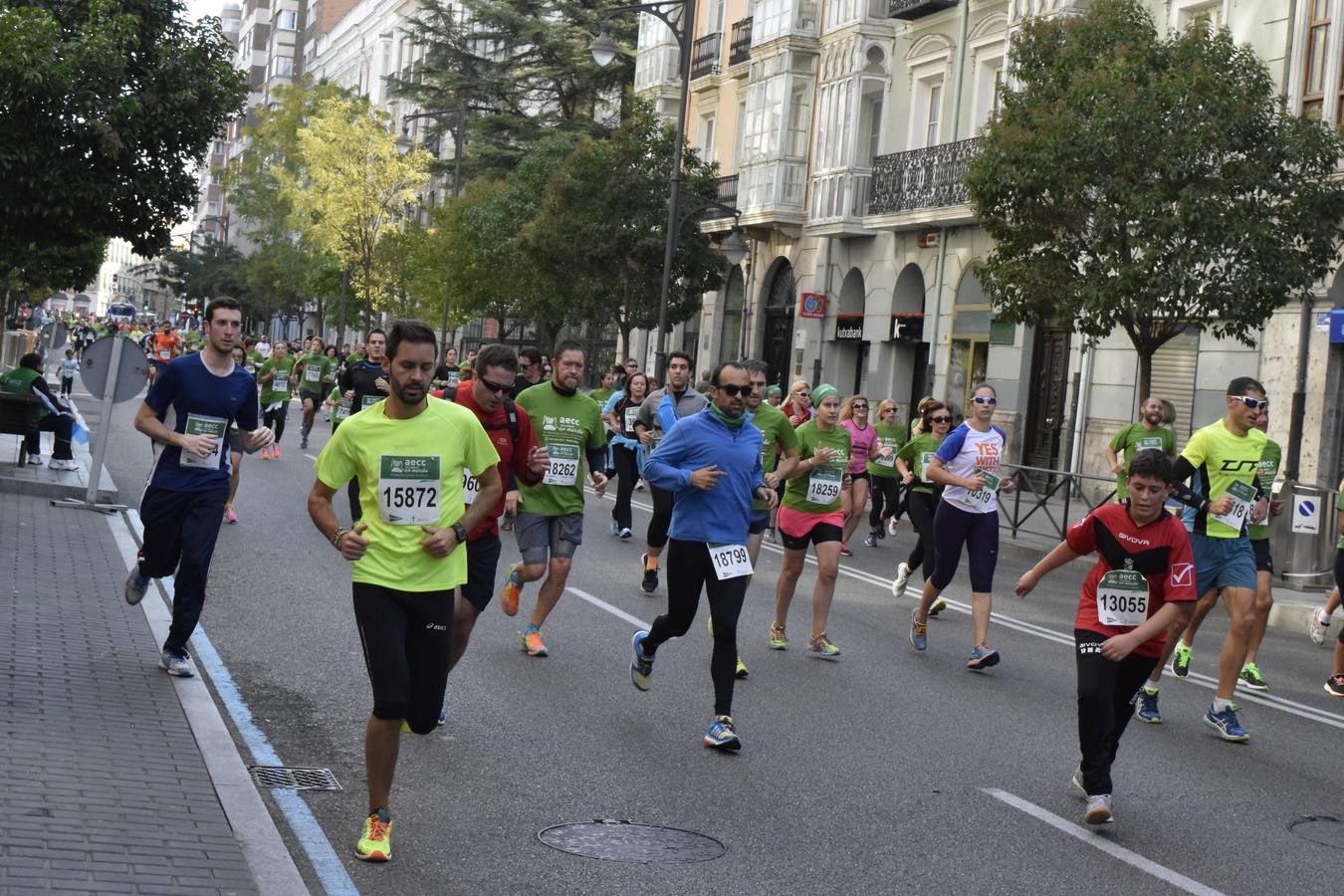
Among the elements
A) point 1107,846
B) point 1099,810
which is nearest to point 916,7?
point 1099,810

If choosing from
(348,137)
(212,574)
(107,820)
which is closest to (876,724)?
(107,820)

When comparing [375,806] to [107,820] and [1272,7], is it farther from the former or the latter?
[1272,7]

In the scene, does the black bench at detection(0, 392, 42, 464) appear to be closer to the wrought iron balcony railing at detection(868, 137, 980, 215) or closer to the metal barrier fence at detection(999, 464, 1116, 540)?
the metal barrier fence at detection(999, 464, 1116, 540)

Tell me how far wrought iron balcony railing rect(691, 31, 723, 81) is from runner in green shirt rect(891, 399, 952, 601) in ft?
93.6

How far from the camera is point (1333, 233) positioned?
68.3ft

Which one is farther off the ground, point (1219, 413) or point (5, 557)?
point (1219, 413)

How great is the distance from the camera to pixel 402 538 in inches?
236

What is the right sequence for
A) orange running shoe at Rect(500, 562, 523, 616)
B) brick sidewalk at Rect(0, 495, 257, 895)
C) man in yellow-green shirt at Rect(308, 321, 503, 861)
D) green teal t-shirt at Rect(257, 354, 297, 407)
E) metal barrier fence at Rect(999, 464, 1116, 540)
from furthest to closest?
green teal t-shirt at Rect(257, 354, 297, 407) < metal barrier fence at Rect(999, 464, 1116, 540) < orange running shoe at Rect(500, 562, 523, 616) < man in yellow-green shirt at Rect(308, 321, 503, 861) < brick sidewalk at Rect(0, 495, 257, 895)

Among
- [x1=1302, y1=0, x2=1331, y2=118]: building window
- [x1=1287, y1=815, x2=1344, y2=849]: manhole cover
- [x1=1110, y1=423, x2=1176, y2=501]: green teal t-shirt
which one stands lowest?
[x1=1287, y1=815, x2=1344, y2=849]: manhole cover

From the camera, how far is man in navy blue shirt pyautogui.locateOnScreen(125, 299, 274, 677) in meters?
8.59

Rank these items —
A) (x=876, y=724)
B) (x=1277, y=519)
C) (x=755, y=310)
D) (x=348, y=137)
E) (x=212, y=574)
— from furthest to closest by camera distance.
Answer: (x=348, y=137)
(x=755, y=310)
(x=1277, y=519)
(x=212, y=574)
(x=876, y=724)

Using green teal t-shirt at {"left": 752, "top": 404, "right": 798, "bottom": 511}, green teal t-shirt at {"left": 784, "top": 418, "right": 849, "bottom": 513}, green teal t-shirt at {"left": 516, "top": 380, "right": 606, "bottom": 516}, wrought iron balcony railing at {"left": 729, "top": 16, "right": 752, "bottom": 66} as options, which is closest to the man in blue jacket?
green teal t-shirt at {"left": 752, "top": 404, "right": 798, "bottom": 511}

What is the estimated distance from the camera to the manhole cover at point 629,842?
20.2 ft

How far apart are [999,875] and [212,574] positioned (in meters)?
8.17
